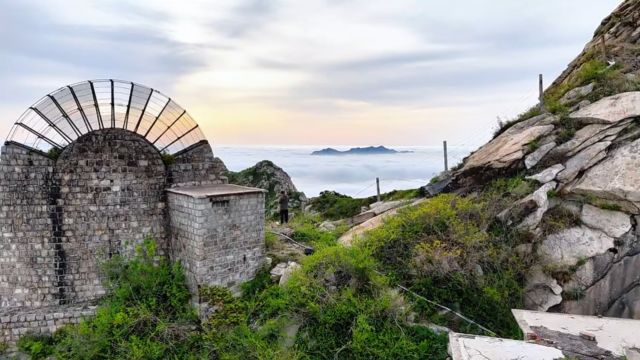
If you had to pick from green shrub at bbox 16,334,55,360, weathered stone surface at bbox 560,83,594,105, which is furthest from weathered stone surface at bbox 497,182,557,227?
green shrub at bbox 16,334,55,360

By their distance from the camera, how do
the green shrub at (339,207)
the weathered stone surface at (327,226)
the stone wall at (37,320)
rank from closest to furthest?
the stone wall at (37,320)
the weathered stone surface at (327,226)
the green shrub at (339,207)

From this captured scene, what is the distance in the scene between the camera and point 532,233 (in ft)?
30.1

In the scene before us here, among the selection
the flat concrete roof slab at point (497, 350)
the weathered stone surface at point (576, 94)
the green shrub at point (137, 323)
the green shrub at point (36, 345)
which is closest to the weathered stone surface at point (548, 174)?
the weathered stone surface at point (576, 94)

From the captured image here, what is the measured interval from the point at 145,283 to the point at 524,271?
9.00 metres

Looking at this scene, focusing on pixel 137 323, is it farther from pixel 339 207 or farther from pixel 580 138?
pixel 580 138

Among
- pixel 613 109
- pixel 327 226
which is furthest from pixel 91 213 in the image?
pixel 613 109

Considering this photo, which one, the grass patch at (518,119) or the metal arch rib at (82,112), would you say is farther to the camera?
the grass patch at (518,119)

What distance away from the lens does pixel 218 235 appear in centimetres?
871

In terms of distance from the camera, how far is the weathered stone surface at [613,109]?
32.7ft

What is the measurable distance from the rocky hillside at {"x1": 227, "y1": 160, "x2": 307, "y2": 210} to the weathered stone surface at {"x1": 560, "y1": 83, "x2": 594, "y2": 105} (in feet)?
59.8

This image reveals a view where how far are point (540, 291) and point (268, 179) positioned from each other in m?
24.3

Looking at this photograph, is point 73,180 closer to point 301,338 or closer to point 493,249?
point 301,338

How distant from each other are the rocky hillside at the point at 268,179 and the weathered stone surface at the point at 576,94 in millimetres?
18240

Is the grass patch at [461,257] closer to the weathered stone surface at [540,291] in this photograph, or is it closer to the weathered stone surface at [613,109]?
the weathered stone surface at [540,291]
